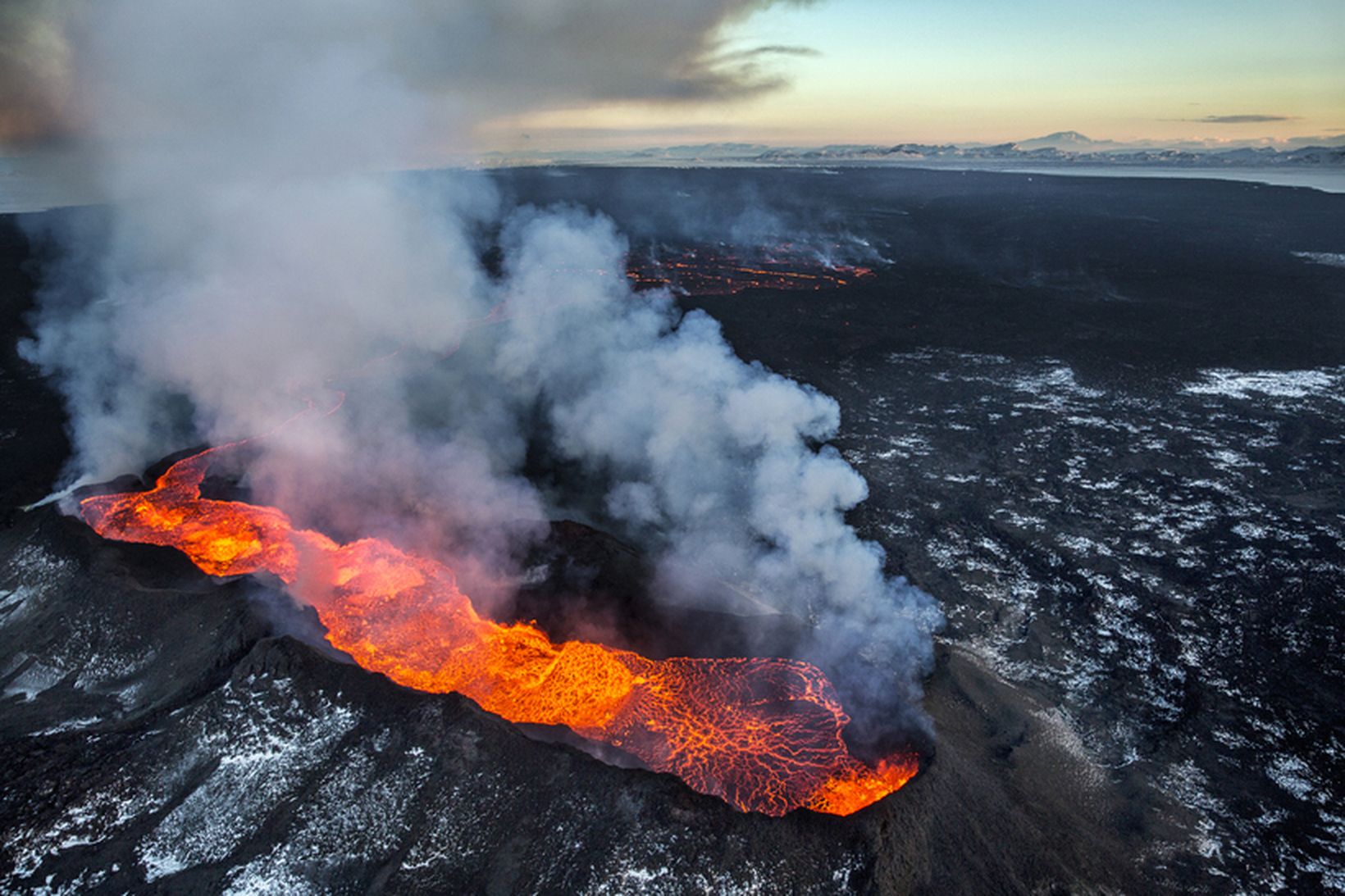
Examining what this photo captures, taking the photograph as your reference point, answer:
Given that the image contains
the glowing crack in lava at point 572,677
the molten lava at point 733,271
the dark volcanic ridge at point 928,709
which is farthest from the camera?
the molten lava at point 733,271

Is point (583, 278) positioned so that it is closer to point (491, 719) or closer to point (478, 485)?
point (478, 485)

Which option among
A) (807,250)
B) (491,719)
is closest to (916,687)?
(491,719)

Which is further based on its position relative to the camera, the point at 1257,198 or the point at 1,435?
the point at 1257,198

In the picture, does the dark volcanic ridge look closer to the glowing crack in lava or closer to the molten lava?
the glowing crack in lava

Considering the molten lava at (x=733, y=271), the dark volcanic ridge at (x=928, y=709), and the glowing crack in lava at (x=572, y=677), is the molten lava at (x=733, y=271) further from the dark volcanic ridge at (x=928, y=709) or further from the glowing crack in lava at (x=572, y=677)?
the glowing crack in lava at (x=572, y=677)

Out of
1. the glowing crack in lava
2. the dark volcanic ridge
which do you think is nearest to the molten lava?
the dark volcanic ridge

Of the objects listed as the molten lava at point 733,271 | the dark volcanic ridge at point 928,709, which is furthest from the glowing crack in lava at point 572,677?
the molten lava at point 733,271

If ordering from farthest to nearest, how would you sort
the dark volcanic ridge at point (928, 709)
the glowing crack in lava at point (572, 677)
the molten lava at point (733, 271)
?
the molten lava at point (733, 271) → the glowing crack in lava at point (572, 677) → the dark volcanic ridge at point (928, 709)

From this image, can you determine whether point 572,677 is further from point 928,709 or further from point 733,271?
point 733,271

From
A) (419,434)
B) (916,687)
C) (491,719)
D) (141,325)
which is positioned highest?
(141,325)

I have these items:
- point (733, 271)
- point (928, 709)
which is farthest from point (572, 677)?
point (733, 271)
